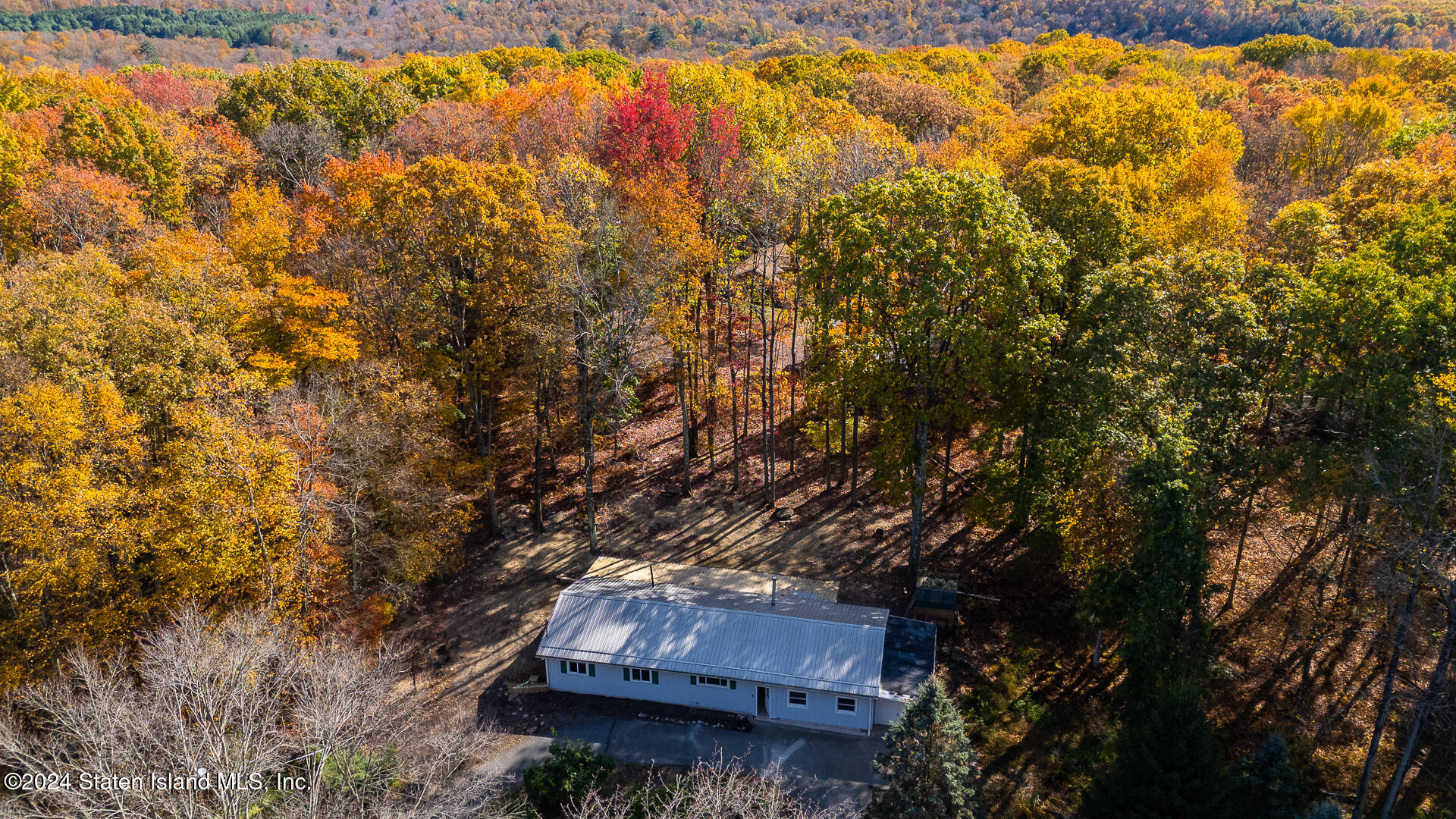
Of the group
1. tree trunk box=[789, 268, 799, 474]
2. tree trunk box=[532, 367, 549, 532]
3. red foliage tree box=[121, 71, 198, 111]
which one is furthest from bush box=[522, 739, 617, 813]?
red foliage tree box=[121, 71, 198, 111]

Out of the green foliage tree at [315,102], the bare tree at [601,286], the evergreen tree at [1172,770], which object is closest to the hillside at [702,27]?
the green foliage tree at [315,102]

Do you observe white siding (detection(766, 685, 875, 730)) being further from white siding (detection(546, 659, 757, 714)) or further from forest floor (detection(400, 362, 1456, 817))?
forest floor (detection(400, 362, 1456, 817))

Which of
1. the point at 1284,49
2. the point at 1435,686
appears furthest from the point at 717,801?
the point at 1284,49

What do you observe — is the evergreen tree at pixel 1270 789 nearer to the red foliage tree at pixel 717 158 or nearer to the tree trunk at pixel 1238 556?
the tree trunk at pixel 1238 556

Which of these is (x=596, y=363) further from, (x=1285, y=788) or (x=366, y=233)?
(x=1285, y=788)

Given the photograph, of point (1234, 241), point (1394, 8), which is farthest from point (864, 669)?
point (1394, 8)
